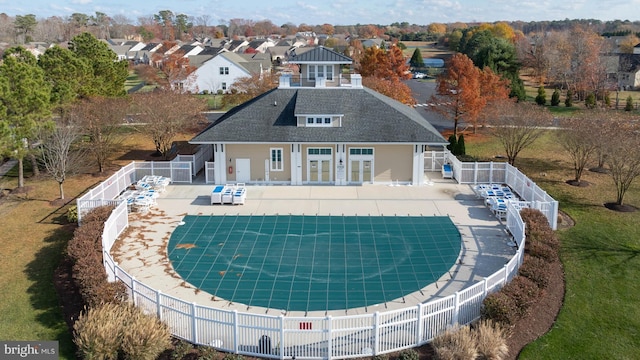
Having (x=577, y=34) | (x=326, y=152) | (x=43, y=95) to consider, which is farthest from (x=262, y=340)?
(x=577, y=34)

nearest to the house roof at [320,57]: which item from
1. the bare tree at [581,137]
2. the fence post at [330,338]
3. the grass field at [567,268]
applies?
the bare tree at [581,137]

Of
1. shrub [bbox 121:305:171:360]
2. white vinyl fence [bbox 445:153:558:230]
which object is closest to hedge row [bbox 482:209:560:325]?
white vinyl fence [bbox 445:153:558:230]

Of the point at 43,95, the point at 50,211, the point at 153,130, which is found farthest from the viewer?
the point at 153,130

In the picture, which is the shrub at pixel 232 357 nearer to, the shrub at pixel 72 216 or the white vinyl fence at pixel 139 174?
the shrub at pixel 72 216

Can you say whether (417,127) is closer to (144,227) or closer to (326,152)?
(326,152)

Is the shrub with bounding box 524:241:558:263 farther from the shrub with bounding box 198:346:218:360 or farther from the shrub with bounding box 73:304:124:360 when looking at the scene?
the shrub with bounding box 73:304:124:360

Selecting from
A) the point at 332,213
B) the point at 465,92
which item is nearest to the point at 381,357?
the point at 332,213

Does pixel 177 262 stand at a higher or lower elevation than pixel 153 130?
lower
